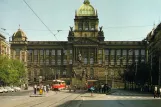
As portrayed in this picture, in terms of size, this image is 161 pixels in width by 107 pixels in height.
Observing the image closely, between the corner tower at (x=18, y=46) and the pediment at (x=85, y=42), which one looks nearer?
the pediment at (x=85, y=42)

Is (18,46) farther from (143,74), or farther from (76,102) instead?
(76,102)

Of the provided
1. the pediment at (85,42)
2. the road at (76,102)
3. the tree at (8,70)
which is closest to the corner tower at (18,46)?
the pediment at (85,42)

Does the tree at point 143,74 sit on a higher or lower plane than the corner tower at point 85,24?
lower

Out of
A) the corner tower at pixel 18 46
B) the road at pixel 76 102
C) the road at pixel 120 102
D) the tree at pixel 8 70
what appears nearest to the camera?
the road at pixel 76 102

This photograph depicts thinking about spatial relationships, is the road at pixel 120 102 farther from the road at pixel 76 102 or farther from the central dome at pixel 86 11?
the central dome at pixel 86 11

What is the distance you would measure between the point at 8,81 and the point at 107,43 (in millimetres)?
85108

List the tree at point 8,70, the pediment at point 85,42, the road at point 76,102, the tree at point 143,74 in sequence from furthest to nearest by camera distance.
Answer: the pediment at point 85,42 < the tree at point 8,70 < the tree at point 143,74 < the road at point 76,102

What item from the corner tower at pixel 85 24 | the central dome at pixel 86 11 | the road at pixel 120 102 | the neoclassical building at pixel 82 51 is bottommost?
the road at pixel 120 102

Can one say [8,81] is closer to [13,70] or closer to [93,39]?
[13,70]

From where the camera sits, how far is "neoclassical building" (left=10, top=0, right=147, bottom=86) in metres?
186

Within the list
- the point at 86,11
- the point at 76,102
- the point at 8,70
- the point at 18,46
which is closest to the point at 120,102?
the point at 76,102

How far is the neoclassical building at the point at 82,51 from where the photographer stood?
7323 inches

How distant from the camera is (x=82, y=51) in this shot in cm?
18738

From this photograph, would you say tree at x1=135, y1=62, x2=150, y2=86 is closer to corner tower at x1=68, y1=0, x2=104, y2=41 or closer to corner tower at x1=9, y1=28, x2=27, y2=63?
corner tower at x1=68, y1=0, x2=104, y2=41
